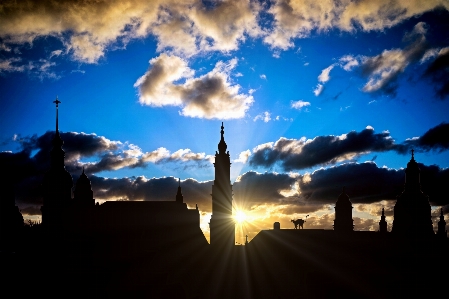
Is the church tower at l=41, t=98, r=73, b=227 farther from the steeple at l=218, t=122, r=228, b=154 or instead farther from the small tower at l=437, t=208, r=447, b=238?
the small tower at l=437, t=208, r=447, b=238

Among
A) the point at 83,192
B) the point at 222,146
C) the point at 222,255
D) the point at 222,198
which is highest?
the point at 222,146

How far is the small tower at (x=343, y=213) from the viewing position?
73.0 metres

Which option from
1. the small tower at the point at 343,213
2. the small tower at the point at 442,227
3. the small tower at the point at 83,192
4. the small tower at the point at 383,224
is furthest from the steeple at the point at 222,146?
the small tower at the point at 442,227

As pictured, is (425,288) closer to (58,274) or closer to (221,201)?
(221,201)

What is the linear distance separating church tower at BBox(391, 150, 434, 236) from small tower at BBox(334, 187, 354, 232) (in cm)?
861

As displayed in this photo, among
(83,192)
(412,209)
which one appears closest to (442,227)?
(412,209)

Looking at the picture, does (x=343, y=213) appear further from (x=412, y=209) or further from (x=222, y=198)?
(x=222, y=198)

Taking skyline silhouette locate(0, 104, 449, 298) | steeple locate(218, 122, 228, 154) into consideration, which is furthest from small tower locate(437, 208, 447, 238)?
steeple locate(218, 122, 228, 154)

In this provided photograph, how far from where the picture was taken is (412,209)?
213 feet

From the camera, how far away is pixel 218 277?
54.5 metres

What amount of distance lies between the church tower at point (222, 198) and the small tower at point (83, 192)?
31.3 metres

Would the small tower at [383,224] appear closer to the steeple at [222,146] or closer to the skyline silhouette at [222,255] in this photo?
the skyline silhouette at [222,255]

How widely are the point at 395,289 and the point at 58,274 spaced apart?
39974 millimetres

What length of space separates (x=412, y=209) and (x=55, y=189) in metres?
64.5
